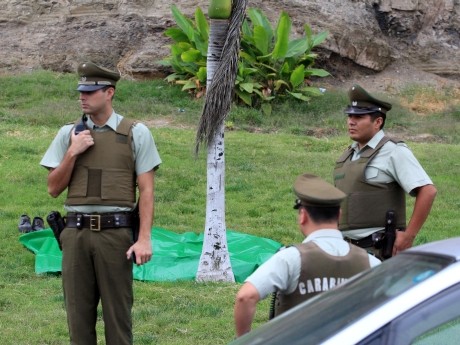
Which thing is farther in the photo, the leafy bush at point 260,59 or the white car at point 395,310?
the leafy bush at point 260,59

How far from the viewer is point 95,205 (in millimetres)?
5770

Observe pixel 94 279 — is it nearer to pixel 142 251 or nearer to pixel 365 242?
pixel 142 251

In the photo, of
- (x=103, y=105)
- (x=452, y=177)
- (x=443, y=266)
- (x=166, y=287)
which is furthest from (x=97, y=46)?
(x=443, y=266)

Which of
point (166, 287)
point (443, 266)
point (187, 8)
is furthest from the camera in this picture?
point (187, 8)

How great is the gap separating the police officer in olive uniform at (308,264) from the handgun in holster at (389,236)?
161cm

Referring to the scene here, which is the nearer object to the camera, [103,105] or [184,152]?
[103,105]

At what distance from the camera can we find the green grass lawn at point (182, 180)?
7723 mm

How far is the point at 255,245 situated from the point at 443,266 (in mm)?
7482

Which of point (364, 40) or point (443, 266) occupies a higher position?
point (443, 266)

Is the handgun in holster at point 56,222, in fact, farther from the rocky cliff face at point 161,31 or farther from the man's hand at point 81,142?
the rocky cliff face at point 161,31

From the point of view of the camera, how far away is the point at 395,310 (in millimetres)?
2947

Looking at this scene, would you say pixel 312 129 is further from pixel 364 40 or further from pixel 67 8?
pixel 67 8

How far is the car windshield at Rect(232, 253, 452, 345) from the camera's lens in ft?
10.3

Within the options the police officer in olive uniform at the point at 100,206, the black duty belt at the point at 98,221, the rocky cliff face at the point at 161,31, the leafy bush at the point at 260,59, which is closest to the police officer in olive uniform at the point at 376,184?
the police officer in olive uniform at the point at 100,206
